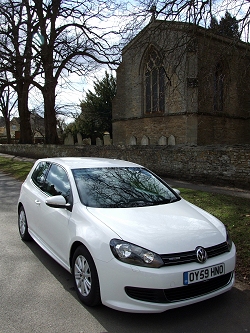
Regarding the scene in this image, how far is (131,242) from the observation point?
3.00 m

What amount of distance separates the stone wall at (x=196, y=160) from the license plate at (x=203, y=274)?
7.69m

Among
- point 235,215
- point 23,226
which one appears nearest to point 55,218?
point 23,226

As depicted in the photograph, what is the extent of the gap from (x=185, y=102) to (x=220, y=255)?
18.8m

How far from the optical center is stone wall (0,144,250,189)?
10.4 m

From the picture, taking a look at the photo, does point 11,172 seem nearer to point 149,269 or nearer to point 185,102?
point 185,102

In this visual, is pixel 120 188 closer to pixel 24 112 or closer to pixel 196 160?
pixel 196 160

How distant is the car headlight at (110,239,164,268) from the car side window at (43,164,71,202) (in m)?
1.20

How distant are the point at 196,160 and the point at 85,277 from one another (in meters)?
9.23

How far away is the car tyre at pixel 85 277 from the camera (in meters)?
3.14

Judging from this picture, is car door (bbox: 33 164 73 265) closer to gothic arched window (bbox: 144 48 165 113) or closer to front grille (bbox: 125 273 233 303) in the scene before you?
front grille (bbox: 125 273 233 303)

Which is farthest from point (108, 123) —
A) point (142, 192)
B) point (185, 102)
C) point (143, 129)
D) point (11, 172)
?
point (142, 192)

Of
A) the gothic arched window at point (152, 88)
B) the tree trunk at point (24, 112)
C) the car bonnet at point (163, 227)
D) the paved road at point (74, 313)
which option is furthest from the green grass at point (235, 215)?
the tree trunk at point (24, 112)

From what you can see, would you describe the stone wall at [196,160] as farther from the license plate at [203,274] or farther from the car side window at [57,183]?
the license plate at [203,274]

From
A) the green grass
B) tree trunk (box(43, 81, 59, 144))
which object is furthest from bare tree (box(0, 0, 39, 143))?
the green grass
